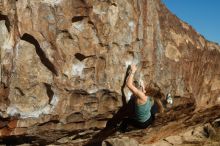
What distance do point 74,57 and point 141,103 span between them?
4.48 ft

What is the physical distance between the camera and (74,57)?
20.7 feet

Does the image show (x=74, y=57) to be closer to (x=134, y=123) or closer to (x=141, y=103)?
(x=141, y=103)

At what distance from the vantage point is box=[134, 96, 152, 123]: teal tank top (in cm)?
700

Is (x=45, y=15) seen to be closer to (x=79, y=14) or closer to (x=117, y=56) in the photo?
(x=79, y=14)

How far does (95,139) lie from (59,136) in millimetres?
965

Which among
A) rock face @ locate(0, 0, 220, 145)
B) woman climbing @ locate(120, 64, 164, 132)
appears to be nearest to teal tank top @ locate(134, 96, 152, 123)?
woman climbing @ locate(120, 64, 164, 132)

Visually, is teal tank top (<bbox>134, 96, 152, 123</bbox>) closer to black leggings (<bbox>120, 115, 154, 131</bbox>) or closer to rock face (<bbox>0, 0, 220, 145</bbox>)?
black leggings (<bbox>120, 115, 154, 131</bbox>)

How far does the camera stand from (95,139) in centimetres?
768

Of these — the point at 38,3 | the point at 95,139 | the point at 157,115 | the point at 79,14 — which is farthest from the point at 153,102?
the point at 38,3

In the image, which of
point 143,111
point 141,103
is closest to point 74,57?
point 141,103

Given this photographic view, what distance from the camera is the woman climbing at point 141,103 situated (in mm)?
6820

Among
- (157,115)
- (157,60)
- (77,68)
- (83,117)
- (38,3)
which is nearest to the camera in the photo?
(38,3)

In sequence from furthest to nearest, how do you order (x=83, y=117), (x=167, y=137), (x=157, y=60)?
(x=167, y=137) < (x=157, y=60) < (x=83, y=117)

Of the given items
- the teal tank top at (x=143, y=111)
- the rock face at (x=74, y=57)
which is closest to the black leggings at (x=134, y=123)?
the teal tank top at (x=143, y=111)
